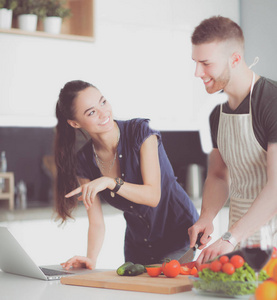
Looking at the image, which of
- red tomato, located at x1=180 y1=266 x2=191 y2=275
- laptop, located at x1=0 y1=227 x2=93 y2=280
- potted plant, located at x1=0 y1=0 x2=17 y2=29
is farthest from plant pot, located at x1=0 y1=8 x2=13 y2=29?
red tomato, located at x1=180 y1=266 x2=191 y2=275

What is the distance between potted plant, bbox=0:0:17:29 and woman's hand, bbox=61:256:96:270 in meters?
2.09

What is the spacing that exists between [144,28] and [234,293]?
3.10 metres

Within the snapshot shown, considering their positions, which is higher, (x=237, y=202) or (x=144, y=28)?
(x=144, y=28)

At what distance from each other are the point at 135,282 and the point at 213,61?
0.86 meters

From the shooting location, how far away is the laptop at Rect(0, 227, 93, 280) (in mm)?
1848

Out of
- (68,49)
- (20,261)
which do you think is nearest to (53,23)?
(68,49)

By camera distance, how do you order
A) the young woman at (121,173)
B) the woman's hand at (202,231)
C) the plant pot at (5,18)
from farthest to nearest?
the plant pot at (5,18) → the young woman at (121,173) → the woman's hand at (202,231)

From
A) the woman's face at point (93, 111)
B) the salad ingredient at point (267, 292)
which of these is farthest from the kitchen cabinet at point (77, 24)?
the salad ingredient at point (267, 292)

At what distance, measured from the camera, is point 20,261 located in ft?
6.24

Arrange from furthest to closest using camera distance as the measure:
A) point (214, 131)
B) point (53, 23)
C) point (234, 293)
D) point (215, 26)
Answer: point (53, 23) → point (214, 131) → point (215, 26) → point (234, 293)

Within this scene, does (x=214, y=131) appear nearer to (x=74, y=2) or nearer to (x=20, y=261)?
(x=20, y=261)

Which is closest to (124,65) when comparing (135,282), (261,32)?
(261,32)

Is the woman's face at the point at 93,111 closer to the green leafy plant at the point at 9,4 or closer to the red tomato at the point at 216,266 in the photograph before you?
the red tomato at the point at 216,266

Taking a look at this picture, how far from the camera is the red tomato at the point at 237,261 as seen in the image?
54.6 inches
